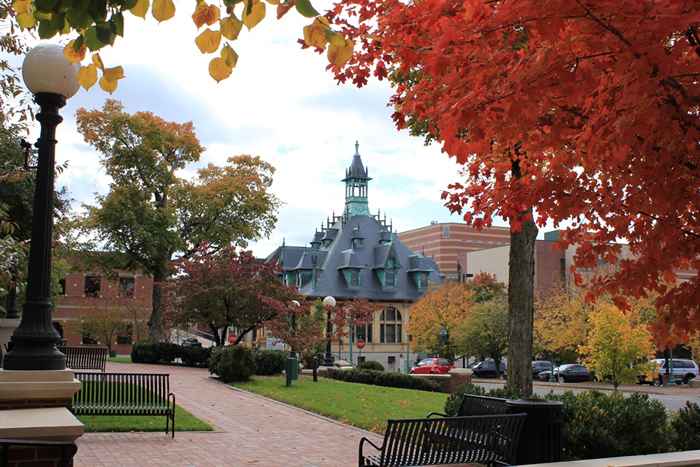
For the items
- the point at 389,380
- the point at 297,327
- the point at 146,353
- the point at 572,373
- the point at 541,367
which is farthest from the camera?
the point at 541,367

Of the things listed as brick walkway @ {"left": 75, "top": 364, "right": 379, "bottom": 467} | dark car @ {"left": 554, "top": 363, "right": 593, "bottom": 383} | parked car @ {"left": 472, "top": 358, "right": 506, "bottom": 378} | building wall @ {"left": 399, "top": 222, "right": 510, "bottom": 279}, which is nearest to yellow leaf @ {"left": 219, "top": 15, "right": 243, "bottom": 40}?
brick walkway @ {"left": 75, "top": 364, "right": 379, "bottom": 467}

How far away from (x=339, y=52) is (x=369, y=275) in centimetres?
6958

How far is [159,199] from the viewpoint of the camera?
47.8m

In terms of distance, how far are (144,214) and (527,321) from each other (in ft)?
117

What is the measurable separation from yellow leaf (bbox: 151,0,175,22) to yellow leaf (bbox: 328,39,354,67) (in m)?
0.87

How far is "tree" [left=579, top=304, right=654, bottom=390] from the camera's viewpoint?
89.8 feet

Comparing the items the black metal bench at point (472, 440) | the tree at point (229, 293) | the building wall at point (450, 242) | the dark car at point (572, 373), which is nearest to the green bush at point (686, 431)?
the black metal bench at point (472, 440)

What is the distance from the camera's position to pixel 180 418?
1458 centimetres

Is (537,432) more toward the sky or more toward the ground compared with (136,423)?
more toward the sky

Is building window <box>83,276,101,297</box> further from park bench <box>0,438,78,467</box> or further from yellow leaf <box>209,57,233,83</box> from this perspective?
yellow leaf <box>209,57,233,83</box>

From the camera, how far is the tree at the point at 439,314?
5916 centimetres

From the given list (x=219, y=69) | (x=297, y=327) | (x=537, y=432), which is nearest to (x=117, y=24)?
(x=219, y=69)

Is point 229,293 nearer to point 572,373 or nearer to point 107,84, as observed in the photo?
point 572,373

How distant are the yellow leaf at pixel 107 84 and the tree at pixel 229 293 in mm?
30935
